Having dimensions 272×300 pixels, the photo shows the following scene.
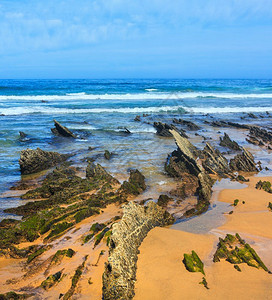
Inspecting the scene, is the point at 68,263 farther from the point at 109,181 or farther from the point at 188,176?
the point at 188,176

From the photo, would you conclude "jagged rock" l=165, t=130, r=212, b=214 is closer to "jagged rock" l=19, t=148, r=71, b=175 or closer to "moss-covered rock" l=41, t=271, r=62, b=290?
"moss-covered rock" l=41, t=271, r=62, b=290

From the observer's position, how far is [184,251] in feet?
17.7

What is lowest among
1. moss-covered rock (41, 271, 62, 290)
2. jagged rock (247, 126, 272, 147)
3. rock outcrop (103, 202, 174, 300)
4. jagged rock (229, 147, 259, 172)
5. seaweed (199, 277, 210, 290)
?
jagged rock (247, 126, 272, 147)

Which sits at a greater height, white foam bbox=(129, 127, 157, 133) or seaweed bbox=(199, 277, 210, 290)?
seaweed bbox=(199, 277, 210, 290)

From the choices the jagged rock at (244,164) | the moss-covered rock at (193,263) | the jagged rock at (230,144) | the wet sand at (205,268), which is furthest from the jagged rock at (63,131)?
the moss-covered rock at (193,263)

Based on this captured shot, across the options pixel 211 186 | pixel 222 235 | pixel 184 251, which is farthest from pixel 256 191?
pixel 184 251

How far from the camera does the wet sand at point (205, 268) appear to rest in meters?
4.26

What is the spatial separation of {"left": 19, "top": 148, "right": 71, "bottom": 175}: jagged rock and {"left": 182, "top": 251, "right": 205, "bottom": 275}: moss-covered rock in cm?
812

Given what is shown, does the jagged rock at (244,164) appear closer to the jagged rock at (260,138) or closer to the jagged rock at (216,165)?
the jagged rock at (216,165)

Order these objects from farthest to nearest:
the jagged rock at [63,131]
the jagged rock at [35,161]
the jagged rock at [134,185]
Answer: the jagged rock at [63,131]
the jagged rock at [35,161]
the jagged rock at [134,185]

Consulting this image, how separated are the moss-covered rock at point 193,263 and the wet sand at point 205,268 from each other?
79 mm

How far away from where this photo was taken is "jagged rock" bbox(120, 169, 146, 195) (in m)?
8.91

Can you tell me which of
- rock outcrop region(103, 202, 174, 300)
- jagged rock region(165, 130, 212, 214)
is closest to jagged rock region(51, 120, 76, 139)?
jagged rock region(165, 130, 212, 214)

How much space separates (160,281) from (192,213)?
3.23 meters
